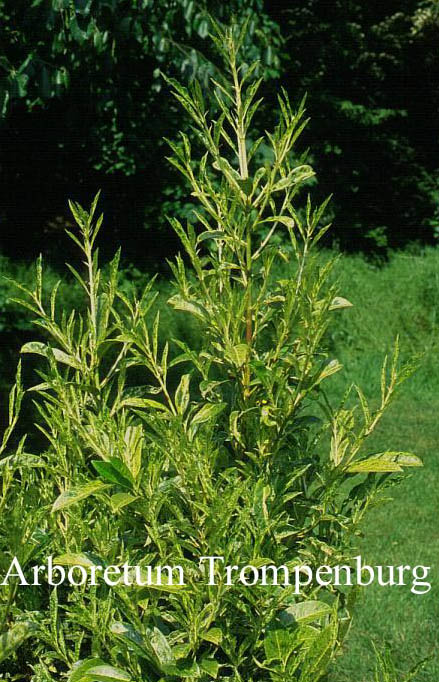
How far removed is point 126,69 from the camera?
29.5ft

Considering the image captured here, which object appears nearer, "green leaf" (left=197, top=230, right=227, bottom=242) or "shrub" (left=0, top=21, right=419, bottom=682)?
"shrub" (left=0, top=21, right=419, bottom=682)

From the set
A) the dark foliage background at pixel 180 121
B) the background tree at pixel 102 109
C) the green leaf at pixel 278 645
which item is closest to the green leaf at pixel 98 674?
the green leaf at pixel 278 645

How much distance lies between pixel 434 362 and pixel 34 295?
22.5 feet

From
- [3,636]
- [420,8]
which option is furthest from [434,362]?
[3,636]

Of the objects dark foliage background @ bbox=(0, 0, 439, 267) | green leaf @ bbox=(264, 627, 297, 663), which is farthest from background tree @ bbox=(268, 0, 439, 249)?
green leaf @ bbox=(264, 627, 297, 663)

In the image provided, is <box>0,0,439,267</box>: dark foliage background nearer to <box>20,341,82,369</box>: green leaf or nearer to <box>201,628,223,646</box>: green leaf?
<box>20,341,82,369</box>: green leaf

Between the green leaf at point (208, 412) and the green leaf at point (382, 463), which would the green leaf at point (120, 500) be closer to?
the green leaf at point (208, 412)

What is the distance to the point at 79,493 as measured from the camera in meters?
1.40

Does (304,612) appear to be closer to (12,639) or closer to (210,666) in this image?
(210,666)

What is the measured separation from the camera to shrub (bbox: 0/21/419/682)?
1333mm

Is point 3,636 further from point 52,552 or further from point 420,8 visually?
point 420,8

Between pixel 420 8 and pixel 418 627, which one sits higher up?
pixel 420 8

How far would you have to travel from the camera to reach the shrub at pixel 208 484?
1.33 m

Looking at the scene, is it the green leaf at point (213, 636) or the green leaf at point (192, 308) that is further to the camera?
the green leaf at point (192, 308)
